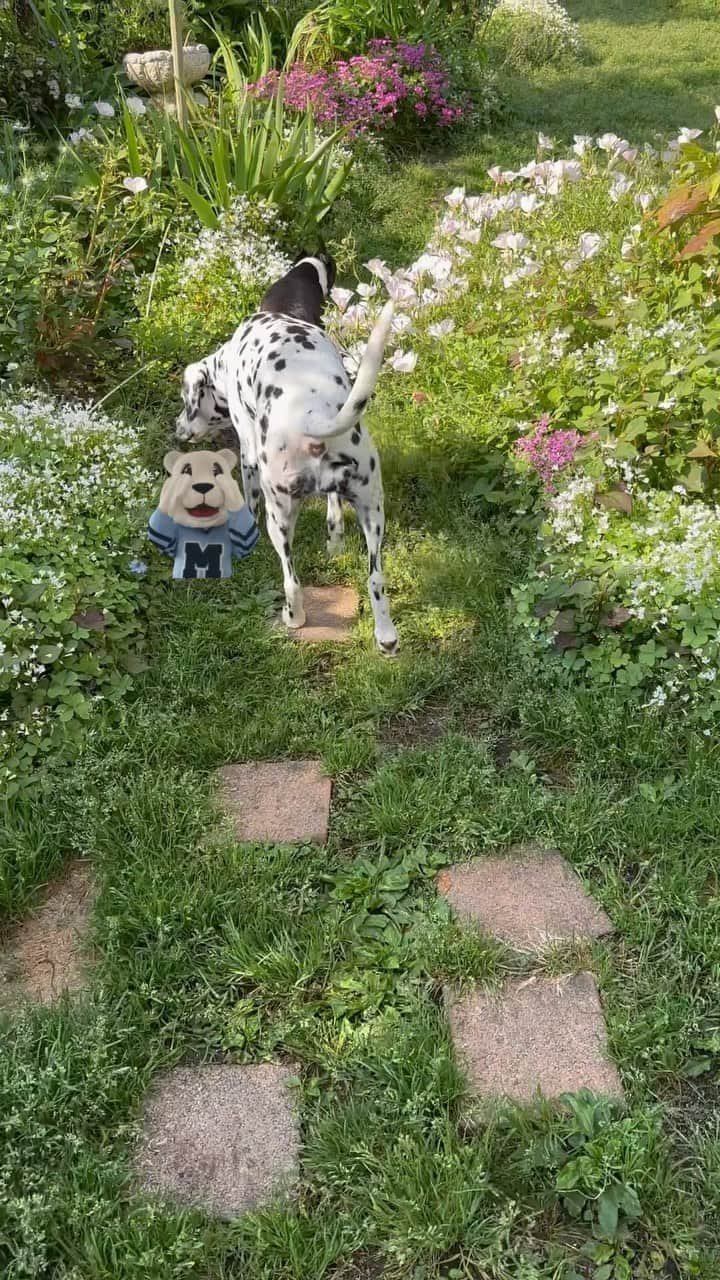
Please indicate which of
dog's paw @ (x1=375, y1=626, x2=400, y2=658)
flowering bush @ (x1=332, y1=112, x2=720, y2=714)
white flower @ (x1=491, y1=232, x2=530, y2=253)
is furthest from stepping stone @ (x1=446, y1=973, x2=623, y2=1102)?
white flower @ (x1=491, y1=232, x2=530, y2=253)

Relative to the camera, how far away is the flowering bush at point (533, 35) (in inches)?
431

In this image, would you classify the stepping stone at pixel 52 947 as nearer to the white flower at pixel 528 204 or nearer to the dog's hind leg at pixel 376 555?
the dog's hind leg at pixel 376 555

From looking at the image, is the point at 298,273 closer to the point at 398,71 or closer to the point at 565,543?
the point at 565,543

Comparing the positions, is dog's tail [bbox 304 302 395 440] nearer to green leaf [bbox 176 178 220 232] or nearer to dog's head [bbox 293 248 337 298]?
dog's head [bbox 293 248 337 298]

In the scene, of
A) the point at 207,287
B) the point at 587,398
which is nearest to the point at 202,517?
the point at 587,398

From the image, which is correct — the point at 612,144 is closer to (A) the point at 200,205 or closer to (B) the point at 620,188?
(B) the point at 620,188

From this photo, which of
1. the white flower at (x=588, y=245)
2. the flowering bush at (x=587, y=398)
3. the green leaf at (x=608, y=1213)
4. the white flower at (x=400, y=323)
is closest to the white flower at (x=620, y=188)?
the flowering bush at (x=587, y=398)

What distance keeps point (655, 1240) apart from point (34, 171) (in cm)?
681

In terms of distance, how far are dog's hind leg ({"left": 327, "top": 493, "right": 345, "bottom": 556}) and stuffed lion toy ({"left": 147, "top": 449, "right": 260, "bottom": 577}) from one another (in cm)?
70

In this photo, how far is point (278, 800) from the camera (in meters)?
3.37

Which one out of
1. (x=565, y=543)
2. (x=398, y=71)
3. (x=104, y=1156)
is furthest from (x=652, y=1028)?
(x=398, y=71)

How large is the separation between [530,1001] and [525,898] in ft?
1.17

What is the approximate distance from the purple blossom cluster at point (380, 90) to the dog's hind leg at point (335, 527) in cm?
459

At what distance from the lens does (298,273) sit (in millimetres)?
4312
